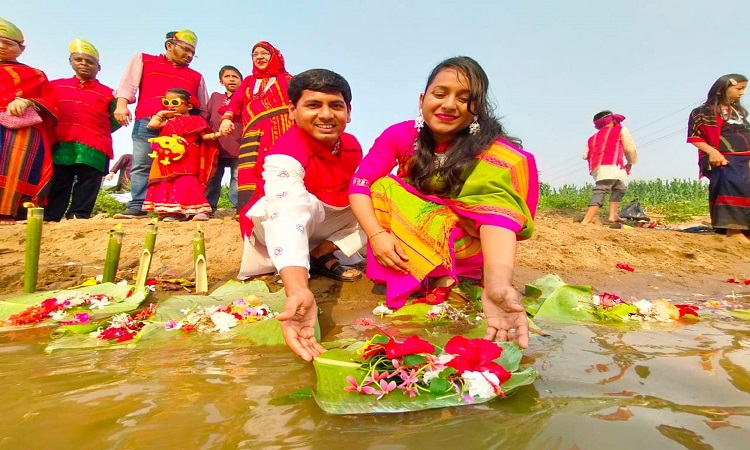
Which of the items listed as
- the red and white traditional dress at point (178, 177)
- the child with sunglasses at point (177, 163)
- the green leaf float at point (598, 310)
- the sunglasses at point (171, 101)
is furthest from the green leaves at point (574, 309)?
the sunglasses at point (171, 101)

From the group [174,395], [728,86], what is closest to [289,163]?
[174,395]

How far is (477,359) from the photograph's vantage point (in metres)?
0.97

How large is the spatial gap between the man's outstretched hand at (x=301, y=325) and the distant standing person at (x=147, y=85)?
3874 mm

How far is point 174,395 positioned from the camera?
1.04 m

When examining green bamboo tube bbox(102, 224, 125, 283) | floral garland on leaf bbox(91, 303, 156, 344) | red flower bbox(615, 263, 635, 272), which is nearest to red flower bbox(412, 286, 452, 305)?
floral garland on leaf bbox(91, 303, 156, 344)

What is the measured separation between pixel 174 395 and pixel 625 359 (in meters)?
1.22

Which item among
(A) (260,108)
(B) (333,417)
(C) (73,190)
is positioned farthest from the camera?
(C) (73,190)

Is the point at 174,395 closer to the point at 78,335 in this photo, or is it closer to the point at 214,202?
the point at 78,335

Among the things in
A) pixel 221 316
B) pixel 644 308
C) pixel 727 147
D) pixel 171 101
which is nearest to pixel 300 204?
pixel 221 316

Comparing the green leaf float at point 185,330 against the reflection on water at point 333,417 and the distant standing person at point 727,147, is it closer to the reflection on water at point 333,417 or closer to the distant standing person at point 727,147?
the reflection on water at point 333,417

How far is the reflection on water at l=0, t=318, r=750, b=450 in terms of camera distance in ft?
2.64

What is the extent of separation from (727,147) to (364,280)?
4.69 m

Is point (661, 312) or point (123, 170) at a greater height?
point (123, 170)

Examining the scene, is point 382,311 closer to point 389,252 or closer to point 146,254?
point 389,252
